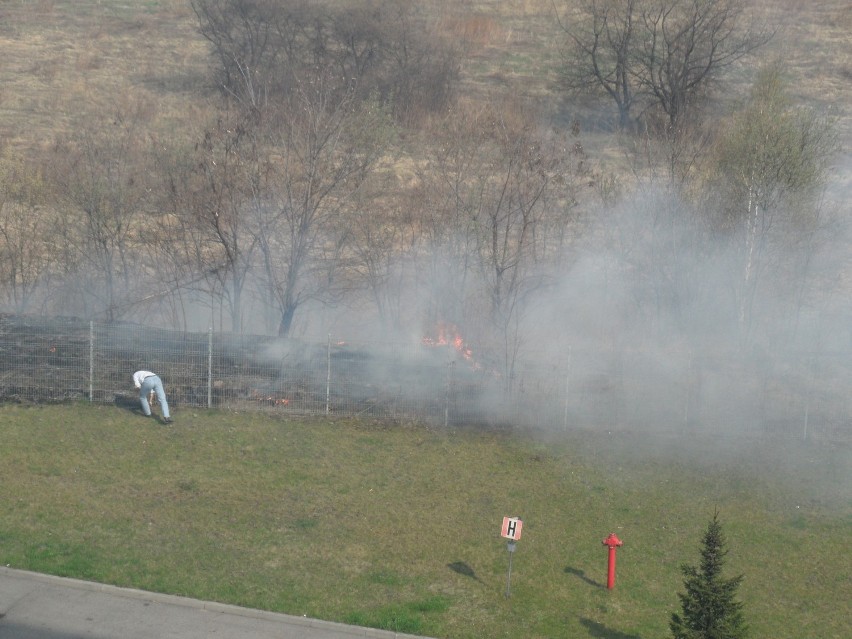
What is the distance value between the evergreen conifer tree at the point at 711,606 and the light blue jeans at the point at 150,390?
357 inches

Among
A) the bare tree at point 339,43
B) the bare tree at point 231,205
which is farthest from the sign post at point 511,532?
the bare tree at point 339,43

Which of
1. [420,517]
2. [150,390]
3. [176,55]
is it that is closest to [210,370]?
[150,390]

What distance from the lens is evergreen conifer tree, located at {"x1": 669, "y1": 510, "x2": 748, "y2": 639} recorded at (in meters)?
8.30

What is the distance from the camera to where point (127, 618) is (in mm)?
9297

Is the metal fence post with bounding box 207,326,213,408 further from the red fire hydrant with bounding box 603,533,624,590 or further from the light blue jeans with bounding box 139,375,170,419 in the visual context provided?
the red fire hydrant with bounding box 603,533,624,590

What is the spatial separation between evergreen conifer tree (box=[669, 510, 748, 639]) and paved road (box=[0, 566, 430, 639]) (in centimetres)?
272

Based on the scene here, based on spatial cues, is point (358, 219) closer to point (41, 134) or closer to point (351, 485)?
point (351, 485)

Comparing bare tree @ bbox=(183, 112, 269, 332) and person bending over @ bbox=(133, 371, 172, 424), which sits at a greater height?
bare tree @ bbox=(183, 112, 269, 332)

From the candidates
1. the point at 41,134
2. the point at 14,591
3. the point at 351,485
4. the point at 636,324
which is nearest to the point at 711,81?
the point at 636,324

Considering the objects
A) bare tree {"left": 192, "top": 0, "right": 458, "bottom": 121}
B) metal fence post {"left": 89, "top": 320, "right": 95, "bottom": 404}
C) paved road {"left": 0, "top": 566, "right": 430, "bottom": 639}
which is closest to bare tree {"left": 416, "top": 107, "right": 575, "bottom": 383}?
metal fence post {"left": 89, "top": 320, "right": 95, "bottom": 404}

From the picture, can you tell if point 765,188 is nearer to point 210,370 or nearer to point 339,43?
point 210,370

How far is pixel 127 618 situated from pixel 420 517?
403 cm

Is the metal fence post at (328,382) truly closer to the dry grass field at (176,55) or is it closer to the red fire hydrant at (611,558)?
the red fire hydrant at (611,558)

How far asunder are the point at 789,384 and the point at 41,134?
2454 cm
